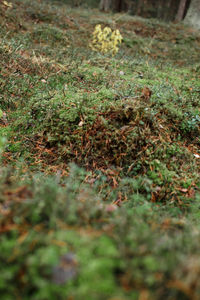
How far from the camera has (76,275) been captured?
1.08 m

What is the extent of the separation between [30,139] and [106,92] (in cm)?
148

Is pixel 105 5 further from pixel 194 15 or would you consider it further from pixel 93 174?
pixel 93 174

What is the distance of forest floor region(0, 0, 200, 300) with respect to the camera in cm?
107

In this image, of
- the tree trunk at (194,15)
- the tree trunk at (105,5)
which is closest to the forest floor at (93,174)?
the tree trunk at (194,15)

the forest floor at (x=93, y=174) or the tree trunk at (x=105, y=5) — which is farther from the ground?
the tree trunk at (x=105, y=5)

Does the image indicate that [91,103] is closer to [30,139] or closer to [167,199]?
[30,139]

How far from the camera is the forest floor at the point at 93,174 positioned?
3.52 feet

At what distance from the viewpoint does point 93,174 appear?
3127 millimetres

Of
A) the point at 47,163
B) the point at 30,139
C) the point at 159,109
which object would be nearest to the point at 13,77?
the point at 30,139

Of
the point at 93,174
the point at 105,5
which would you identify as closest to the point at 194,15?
the point at 105,5

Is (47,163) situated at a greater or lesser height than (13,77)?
lesser

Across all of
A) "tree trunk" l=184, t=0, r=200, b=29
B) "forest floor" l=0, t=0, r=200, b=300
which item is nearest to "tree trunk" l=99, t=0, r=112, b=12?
"tree trunk" l=184, t=0, r=200, b=29

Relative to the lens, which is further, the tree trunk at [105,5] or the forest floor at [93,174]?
the tree trunk at [105,5]

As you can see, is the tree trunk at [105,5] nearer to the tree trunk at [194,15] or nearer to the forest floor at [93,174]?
the tree trunk at [194,15]
